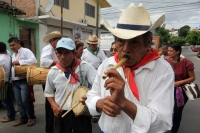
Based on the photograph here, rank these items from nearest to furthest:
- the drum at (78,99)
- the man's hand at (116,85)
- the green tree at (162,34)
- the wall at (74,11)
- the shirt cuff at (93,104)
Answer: the man's hand at (116,85)
the shirt cuff at (93,104)
the drum at (78,99)
the wall at (74,11)
the green tree at (162,34)

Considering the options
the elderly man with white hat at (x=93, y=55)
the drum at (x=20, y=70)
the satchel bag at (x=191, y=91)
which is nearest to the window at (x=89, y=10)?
the elderly man with white hat at (x=93, y=55)

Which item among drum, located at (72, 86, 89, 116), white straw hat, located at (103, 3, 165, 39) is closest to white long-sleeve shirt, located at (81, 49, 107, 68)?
drum, located at (72, 86, 89, 116)

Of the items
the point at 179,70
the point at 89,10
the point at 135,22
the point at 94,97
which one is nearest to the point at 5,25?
the point at 179,70

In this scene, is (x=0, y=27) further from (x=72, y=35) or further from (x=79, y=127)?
(x=79, y=127)

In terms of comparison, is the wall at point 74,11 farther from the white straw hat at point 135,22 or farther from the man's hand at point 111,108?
the man's hand at point 111,108

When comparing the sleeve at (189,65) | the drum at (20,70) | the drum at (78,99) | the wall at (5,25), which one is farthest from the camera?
the wall at (5,25)

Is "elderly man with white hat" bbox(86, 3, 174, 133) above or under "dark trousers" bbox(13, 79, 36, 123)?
above

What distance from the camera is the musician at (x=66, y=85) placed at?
2.25m

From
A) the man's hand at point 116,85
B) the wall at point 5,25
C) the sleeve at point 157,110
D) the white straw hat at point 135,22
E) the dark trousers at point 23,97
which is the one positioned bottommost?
the dark trousers at point 23,97

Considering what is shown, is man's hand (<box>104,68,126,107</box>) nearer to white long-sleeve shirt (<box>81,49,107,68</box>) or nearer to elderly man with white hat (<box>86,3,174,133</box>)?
elderly man with white hat (<box>86,3,174,133</box>)

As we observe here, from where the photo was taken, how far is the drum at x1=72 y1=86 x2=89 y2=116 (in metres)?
2.11

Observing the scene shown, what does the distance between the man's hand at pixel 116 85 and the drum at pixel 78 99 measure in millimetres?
1119

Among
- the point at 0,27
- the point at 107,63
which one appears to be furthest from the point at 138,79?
the point at 0,27

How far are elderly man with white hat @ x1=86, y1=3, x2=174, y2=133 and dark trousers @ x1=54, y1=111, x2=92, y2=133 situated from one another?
0.94 m
